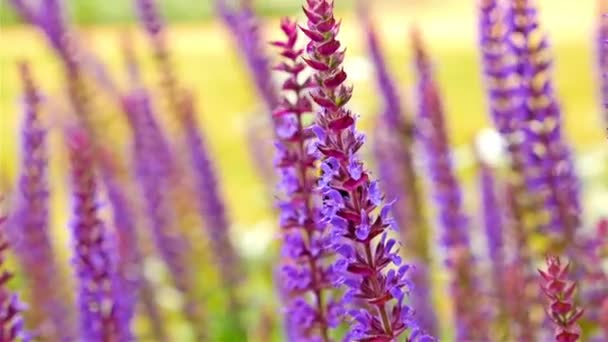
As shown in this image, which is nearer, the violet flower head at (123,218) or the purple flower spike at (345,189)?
the purple flower spike at (345,189)

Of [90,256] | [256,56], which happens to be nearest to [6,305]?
[90,256]

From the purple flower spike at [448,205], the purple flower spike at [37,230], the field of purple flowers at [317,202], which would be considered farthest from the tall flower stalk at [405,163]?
the purple flower spike at [37,230]

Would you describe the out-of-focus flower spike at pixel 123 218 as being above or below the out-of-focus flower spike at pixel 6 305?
above

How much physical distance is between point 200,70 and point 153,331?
21.3 ft

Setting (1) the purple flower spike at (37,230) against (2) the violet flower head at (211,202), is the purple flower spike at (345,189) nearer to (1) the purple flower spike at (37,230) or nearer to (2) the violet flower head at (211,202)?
(1) the purple flower spike at (37,230)

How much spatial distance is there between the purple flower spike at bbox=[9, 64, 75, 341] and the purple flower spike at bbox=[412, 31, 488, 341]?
981mm

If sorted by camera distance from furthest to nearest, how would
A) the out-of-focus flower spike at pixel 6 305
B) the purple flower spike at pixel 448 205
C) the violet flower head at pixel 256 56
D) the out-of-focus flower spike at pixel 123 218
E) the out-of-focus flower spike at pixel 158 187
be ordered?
the out-of-focus flower spike at pixel 158 187 → the violet flower head at pixel 256 56 → the out-of-focus flower spike at pixel 123 218 → the purple flower spike at pixel 448 205 → the out-of-focus flower spike at pixel 6 305

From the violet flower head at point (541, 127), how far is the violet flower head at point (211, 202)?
4.40ft

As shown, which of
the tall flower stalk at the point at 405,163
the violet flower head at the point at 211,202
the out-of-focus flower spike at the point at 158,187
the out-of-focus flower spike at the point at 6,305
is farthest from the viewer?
the violet flower head at the point at 211,202

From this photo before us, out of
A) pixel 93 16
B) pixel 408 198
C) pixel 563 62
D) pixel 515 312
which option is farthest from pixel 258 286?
pixel 93 16

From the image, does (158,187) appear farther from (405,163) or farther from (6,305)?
(6,305)

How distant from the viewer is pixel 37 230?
3.04 m

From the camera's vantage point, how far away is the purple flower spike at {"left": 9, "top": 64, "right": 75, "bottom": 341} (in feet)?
8.92

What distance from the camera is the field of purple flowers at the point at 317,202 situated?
1.56 m
